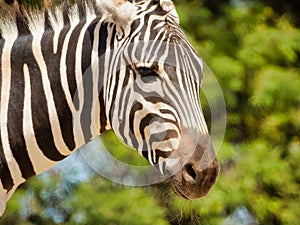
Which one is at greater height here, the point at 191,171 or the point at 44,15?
the point at 44,15

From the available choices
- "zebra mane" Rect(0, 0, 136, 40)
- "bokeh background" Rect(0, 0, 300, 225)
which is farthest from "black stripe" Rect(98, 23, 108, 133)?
"bokeh background" Rect(0, 0, 300, 225)

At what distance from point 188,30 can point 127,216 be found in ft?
8.02

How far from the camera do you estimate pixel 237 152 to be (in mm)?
9984

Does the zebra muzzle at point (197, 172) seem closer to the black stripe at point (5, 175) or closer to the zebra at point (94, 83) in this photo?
the zebra at point (94, 83)

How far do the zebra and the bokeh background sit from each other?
4129 millimetres

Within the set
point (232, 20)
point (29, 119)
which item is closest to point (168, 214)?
point (232, 20)

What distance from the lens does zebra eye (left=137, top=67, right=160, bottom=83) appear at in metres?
4.52

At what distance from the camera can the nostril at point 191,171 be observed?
Answer: 435 cm

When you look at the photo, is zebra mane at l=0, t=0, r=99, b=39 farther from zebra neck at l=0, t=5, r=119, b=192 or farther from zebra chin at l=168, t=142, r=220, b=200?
zebra chin at l=168, t=142, r=220, b=200

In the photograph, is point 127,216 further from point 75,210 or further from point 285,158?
point 285,158

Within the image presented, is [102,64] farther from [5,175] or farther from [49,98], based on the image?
[5,175]

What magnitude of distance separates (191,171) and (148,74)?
1.94 ft

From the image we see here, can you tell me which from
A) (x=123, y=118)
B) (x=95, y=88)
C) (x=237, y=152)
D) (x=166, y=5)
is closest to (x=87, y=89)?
(x=95, y=88)

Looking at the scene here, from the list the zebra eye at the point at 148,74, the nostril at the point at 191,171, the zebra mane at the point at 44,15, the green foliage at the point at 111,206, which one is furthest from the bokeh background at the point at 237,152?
the nostril at the point at 191,171
